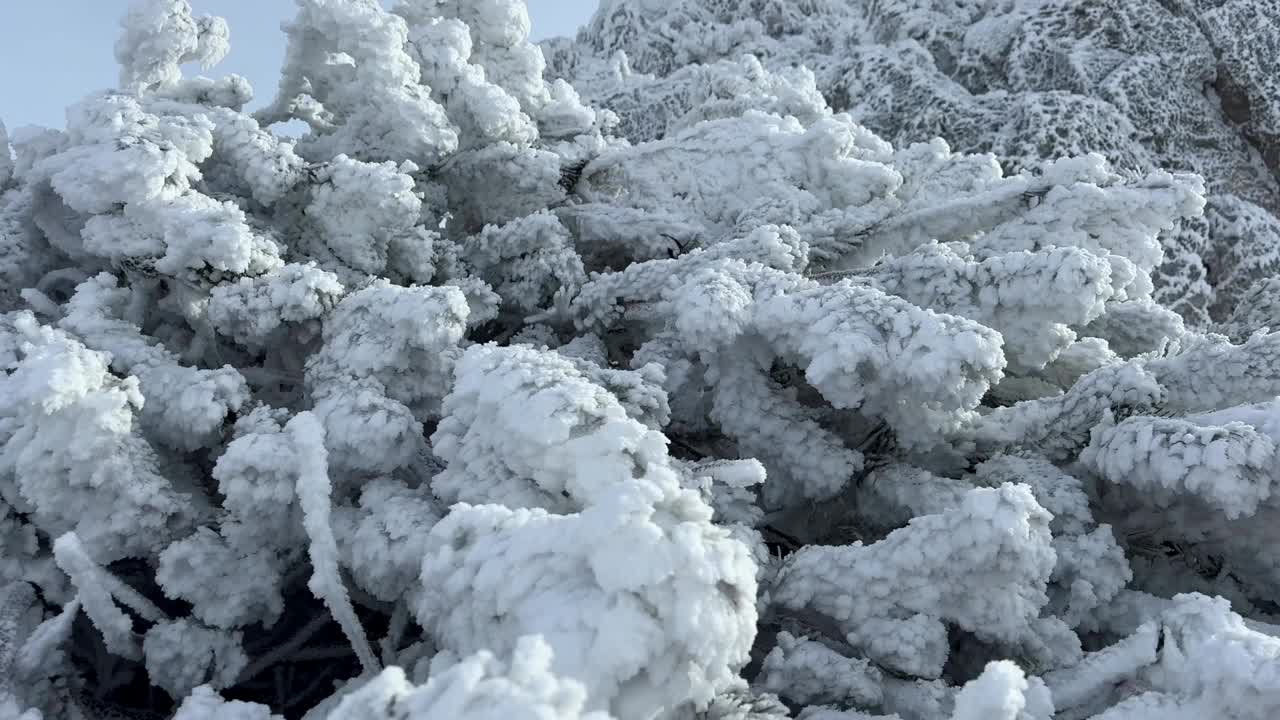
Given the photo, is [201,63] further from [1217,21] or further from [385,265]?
[1217,21]

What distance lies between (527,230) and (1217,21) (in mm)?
6043

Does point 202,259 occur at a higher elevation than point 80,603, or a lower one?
higher

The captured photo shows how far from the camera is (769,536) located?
1.97 m

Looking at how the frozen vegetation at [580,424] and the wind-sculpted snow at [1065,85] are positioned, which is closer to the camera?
the frozen vegetation at [580,424]

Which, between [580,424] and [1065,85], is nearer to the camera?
[580,424]

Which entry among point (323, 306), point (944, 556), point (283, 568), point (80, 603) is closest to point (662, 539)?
point (944, 556)

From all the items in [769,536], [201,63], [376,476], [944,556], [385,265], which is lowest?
[769,536]

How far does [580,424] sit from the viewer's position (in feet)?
4.64

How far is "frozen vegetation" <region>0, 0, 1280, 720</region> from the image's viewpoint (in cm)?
118

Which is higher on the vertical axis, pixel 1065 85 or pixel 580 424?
pixel 580 424

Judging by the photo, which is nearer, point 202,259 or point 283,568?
point 283,568

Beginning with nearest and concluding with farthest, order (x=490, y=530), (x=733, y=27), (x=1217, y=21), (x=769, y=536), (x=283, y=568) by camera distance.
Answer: (x=490, y=530) → (x=283, y=568) → (x=769, y=536) → (x=1217, y=21) → (x=733, y=27)

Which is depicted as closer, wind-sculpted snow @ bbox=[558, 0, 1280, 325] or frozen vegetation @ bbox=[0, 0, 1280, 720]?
frozen vegetation @ bbox=[0, 0, 1280, 720]

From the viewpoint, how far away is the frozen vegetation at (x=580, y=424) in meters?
1.18
